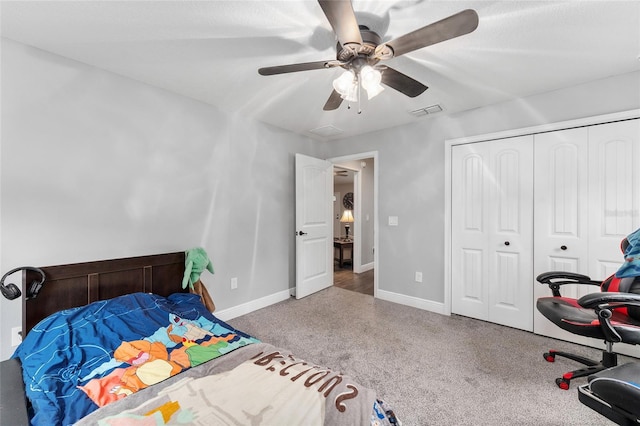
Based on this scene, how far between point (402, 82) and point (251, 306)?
2882mm

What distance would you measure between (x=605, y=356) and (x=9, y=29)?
4.52m

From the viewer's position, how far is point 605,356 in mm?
1866

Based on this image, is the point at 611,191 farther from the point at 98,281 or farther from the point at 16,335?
the point at 16,335

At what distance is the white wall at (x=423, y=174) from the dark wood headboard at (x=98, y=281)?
102 inches

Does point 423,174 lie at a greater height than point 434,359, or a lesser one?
greater

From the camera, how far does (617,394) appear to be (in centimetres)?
104

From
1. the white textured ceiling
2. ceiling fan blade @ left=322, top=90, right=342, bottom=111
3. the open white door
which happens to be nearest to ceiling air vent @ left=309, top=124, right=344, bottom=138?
the open white door

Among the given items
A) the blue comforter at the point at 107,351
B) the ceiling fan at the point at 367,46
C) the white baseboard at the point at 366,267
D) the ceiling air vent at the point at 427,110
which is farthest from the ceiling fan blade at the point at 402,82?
the white baseboard at the point at 366,267

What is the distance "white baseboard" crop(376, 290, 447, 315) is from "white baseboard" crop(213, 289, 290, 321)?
1353 mm

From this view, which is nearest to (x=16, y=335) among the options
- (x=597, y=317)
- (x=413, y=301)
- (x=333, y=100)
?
(x=333, y=100)

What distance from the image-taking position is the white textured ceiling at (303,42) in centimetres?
155

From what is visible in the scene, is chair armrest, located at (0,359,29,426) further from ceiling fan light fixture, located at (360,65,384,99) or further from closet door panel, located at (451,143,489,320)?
closet door panel, located at (451,143,489,320)

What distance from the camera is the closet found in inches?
91.7

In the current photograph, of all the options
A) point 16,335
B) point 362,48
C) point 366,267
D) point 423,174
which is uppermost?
point 362,48
